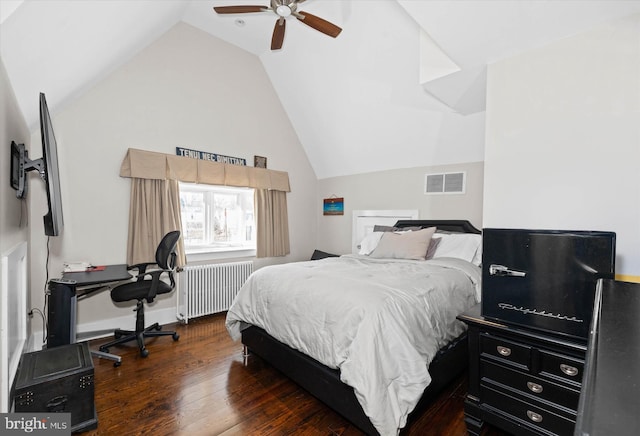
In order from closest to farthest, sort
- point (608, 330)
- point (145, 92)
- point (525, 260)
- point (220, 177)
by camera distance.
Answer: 1. point (608, 330)
2. point (525, 260)
3. point (145, 92)
4. point (220, 177)

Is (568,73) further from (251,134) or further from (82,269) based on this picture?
(82,269)

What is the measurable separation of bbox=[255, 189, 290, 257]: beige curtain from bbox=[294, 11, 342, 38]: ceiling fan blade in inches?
88.3

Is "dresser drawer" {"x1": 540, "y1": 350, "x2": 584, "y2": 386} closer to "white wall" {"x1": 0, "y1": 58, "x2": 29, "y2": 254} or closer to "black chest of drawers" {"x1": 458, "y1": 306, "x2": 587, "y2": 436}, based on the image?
"black chest of drawers" {"x1": 458, "y1": 306, "x2": 587, "y2": 436}

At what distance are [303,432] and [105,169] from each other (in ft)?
9.60

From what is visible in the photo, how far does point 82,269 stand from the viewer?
2.59m

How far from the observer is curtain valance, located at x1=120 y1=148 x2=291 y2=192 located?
119 inches

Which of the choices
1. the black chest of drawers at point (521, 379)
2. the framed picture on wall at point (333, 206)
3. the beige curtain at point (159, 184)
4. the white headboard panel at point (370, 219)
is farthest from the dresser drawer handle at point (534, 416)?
the framed picture on wall at point (333, 206)

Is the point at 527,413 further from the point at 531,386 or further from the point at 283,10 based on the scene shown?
the point at 283,10

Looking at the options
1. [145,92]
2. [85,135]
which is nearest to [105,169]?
[85,135]

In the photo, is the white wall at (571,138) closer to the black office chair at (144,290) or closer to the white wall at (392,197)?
the white wall at (392,197)

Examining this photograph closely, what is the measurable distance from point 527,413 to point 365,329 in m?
0.84

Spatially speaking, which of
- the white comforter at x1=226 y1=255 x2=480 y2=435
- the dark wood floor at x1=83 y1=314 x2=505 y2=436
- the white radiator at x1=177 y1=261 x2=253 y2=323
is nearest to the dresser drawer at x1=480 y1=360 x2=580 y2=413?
the white comforter at x1=226 y1=255 x2=480 y2=435

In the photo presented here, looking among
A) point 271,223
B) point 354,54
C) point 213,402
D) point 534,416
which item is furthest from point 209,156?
point 534,416

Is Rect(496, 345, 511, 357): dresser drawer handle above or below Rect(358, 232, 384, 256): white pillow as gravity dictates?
below
